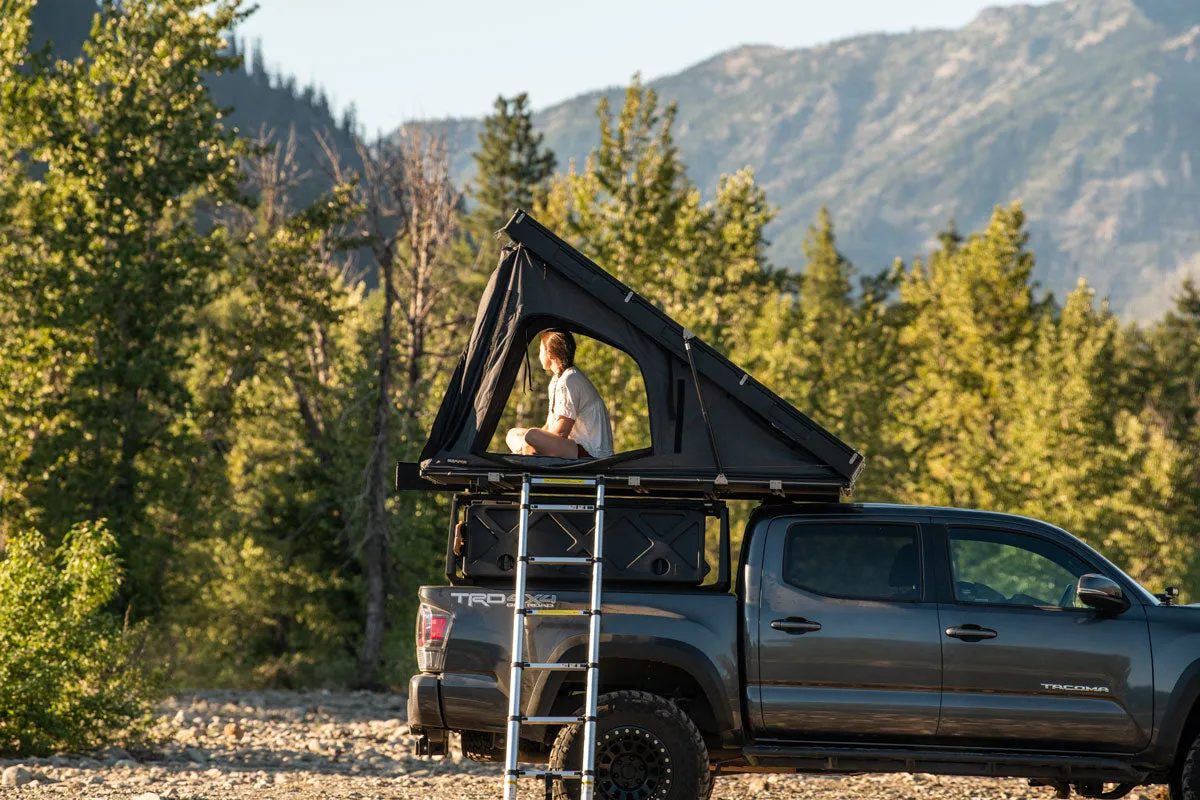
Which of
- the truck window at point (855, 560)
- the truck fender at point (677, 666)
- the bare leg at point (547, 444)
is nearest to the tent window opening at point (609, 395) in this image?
the bare leg at point (547, 444)

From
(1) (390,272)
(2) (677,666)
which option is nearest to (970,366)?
(1) (390,272)

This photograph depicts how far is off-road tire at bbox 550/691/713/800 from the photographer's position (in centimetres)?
834

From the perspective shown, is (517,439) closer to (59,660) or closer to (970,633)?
(970,633)

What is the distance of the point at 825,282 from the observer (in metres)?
65.9

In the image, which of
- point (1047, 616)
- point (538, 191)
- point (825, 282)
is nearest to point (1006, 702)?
point (1047, 616)

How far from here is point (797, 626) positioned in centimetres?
838

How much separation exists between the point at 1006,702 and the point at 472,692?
328cm

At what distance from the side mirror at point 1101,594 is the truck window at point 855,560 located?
98cm

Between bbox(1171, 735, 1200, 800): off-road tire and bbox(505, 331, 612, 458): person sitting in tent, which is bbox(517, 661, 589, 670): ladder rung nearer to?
bbox(505, 331, 612, 458): person sitting in tent

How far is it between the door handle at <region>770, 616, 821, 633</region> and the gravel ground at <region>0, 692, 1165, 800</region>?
10.5 ft

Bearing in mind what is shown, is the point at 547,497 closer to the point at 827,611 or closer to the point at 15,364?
the point at 827,611

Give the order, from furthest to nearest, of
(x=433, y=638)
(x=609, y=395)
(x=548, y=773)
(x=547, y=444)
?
(x=609, y=395)
(x=547, y=444)
(x=433, y=638)
(x=548, y=773)

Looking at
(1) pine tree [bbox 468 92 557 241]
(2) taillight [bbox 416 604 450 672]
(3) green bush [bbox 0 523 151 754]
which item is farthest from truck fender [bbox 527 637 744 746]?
(1) pine tree [bbox 468 92 557 241]

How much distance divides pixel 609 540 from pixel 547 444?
2.82 ft
